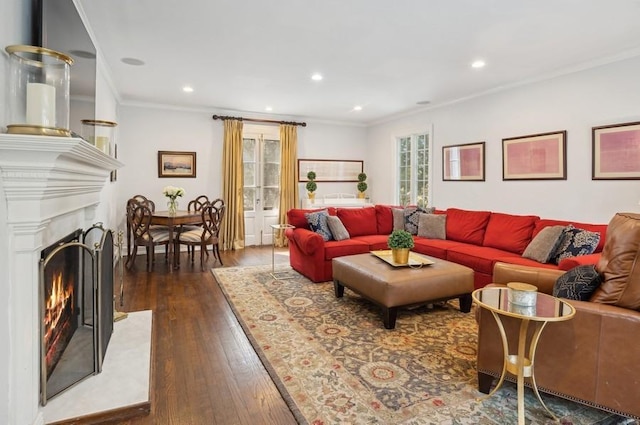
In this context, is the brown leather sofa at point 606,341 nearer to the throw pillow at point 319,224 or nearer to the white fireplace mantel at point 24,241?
the white fireplace mantel at point 24,241

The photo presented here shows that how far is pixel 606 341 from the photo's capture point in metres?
1.78

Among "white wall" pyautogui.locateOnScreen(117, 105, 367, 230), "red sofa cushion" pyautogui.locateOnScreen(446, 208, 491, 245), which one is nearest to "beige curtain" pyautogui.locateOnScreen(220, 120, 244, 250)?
"white wall" pyautogui.locateOnScreen(117, 105, 367, 230)

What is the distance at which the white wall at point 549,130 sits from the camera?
12.4 feet

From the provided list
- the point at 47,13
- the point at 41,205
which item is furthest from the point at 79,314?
the point at 47,13

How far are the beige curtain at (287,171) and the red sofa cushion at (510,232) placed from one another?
151 inches

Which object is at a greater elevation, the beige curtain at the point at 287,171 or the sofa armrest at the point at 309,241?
the beige curtain at the point at 287,171

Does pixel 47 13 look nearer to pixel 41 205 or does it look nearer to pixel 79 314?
pixel 41 205

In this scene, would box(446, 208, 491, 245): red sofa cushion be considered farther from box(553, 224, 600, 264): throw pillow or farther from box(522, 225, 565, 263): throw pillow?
box(553, 224, 600, 264): throw pillow

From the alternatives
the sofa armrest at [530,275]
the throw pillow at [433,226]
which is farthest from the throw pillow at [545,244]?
the throw pillow at [433,226]

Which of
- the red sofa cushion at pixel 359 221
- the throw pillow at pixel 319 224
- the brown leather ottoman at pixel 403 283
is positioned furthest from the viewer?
the red sofa cushion at pixel 359 221

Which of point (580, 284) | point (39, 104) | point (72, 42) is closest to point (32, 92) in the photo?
point (39, 104)

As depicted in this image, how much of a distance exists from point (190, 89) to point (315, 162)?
10.0 ft

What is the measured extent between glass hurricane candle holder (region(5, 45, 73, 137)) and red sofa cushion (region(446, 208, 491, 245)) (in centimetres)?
449

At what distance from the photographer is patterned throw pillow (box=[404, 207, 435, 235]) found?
17.8ft
